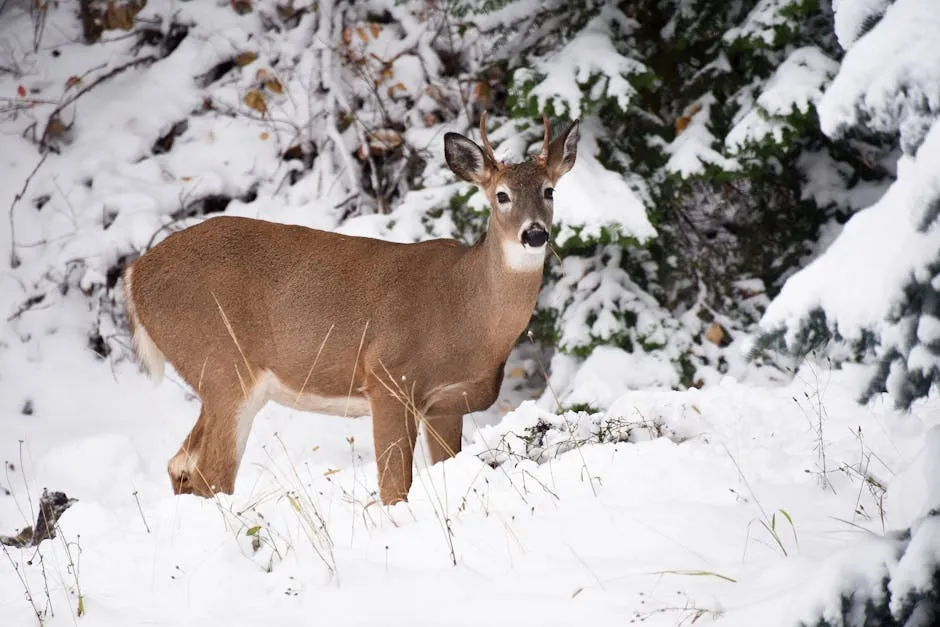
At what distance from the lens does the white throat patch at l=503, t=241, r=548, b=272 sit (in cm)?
496

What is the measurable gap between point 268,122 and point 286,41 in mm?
883

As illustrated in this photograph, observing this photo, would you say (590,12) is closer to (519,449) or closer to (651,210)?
(651,210)

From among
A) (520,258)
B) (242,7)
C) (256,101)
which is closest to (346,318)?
(520,258)

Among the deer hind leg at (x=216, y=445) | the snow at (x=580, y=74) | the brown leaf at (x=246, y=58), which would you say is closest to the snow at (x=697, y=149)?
the snow at (x=580, y=74)

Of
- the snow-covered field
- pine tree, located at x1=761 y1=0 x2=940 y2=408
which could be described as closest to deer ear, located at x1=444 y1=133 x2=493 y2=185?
the snow-covered field

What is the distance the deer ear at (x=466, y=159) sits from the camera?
17.2ft

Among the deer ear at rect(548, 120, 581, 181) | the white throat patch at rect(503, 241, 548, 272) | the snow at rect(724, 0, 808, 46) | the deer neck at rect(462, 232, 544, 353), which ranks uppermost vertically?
the snow at rect(724, 0, 808, 46)

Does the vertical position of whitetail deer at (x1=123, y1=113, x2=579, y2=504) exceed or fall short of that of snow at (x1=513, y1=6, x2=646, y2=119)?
it falls short

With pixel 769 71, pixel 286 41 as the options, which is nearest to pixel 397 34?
pixel 286 41

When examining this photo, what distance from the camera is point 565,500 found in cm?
357

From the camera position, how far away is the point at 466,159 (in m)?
5.33

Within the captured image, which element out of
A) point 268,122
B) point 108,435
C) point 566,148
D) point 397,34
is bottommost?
point 108,435

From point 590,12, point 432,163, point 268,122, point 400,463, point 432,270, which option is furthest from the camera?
point 268,122

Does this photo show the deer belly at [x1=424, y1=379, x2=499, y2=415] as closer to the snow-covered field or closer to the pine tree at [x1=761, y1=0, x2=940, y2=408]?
the snow-covered field
